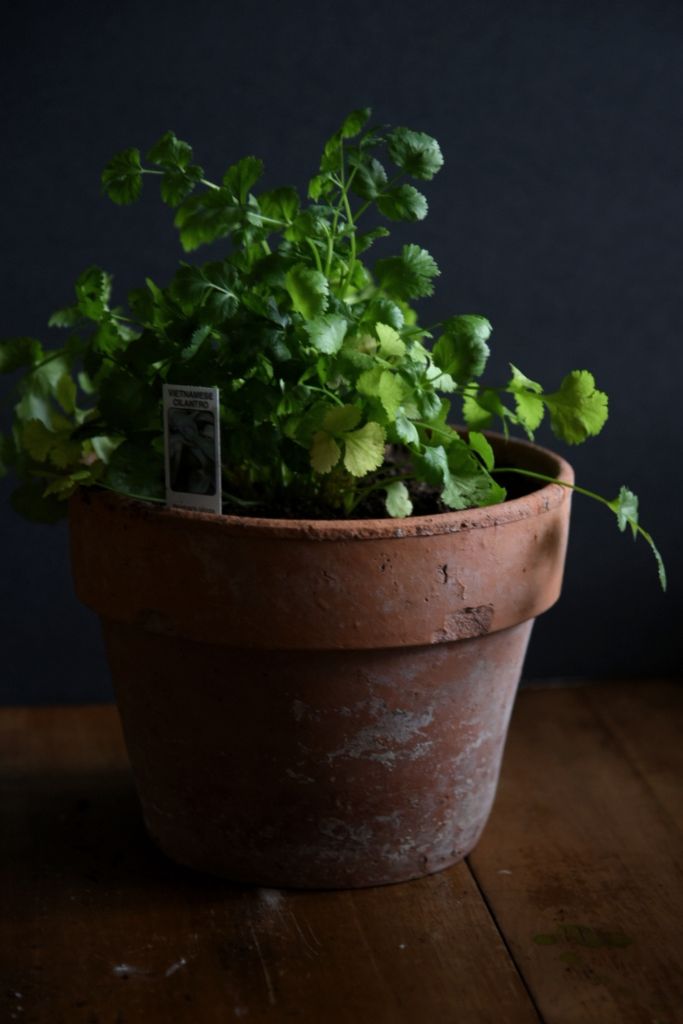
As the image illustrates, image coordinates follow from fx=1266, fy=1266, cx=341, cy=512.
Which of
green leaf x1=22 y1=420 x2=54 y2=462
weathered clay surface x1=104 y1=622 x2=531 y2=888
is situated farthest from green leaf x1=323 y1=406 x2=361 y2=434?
green leaf x1=22 y1=420 x2=54 y2=462

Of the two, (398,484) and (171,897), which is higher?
(398,484)

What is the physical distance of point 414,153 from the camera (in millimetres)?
1314

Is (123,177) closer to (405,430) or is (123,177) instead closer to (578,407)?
(405,430)

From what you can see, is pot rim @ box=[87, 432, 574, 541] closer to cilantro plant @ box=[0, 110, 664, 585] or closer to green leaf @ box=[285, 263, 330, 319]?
cilantro plant @ box=[0, 110, 664, 585]

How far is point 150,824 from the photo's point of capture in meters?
1.49

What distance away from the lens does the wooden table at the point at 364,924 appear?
124cm

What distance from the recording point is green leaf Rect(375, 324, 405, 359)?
1.28 metres

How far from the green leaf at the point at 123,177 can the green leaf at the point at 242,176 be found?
107 mm

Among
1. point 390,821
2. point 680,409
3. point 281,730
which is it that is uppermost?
point 680,409

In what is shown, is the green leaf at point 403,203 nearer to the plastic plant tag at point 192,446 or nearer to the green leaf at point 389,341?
the green leaf at point 389,341

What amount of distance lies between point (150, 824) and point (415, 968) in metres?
0.37

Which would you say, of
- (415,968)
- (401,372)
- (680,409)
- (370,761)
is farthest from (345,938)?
(680,409)

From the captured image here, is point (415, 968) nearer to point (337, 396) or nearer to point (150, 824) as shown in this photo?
point (150, 824)

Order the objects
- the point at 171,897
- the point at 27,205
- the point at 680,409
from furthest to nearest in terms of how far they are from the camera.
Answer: the point at 680,409
the point at 27,205
the point at 171,897
